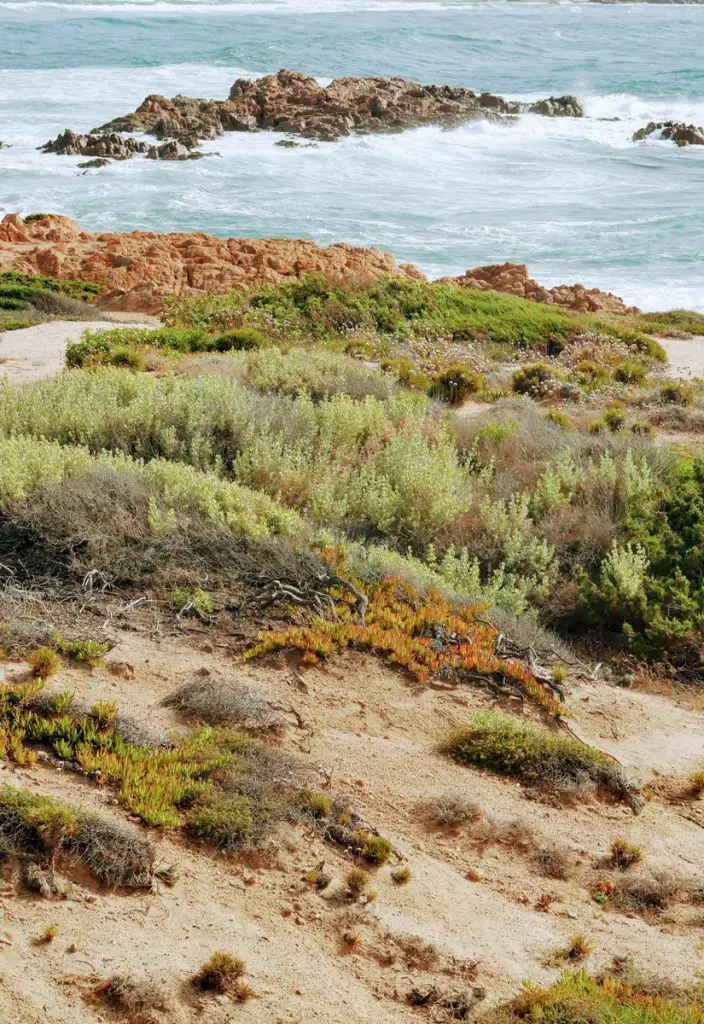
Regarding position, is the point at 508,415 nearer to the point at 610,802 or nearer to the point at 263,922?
the point at 610,802

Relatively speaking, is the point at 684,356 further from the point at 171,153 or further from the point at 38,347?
the point at 171,153

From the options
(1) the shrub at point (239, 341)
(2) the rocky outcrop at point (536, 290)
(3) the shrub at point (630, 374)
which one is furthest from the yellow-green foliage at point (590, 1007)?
(2) the rocky outcrop at point (536, 290)

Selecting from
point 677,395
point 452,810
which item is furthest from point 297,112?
point 452,810

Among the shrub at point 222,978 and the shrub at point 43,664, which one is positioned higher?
the shrub at point 43,664

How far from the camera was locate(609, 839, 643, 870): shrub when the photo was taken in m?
4.84

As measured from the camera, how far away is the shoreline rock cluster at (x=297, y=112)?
40.2m

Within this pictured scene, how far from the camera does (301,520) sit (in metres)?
7.55

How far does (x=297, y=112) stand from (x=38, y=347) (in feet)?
120

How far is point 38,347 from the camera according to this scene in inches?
584

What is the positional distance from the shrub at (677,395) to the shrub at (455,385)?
2776 mm

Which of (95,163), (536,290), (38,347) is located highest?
(95,163)

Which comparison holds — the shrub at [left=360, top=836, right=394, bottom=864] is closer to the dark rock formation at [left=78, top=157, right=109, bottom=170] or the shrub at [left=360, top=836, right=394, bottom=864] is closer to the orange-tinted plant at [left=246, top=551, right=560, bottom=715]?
the orange-tinted plant at [left=246, top=551, right=560, bottom=715]

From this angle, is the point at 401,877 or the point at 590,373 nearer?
the point at 401,877

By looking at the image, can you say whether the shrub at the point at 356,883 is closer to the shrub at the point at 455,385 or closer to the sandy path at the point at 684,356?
the shrub at the point at 455,385
